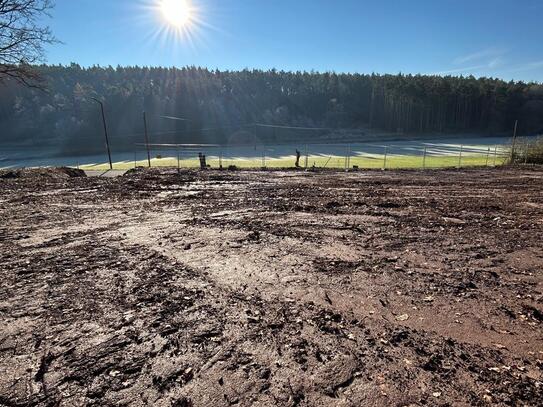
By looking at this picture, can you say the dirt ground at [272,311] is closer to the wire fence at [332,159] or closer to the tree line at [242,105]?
the wire fence at [332,159]

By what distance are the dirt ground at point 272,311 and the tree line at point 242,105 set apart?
8126 cm

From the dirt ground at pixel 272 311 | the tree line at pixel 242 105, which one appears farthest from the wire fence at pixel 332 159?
the tree line at pixel 242 105

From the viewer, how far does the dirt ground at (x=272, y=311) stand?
9.76ft

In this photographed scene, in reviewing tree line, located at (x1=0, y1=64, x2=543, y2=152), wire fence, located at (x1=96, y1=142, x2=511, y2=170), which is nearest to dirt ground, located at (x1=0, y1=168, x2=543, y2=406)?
wire fence, located at (x1=96, y1=142, x2=511, y2=170)

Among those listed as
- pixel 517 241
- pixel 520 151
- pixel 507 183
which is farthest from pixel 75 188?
pixel 520 151

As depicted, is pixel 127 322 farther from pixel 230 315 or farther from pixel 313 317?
pixel 313 317

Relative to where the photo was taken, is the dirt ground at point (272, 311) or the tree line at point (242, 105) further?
the tree line at point (242, 105)

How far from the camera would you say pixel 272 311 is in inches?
167

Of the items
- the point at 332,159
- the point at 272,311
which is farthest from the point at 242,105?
the point at 272,311

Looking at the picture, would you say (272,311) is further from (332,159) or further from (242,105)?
(242,105)

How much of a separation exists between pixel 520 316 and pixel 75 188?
14785 mm

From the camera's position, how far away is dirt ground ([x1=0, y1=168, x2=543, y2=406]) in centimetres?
297

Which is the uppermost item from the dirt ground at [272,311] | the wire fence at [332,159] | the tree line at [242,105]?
the tree line at [242,105]

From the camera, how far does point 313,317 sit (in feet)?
13.5
